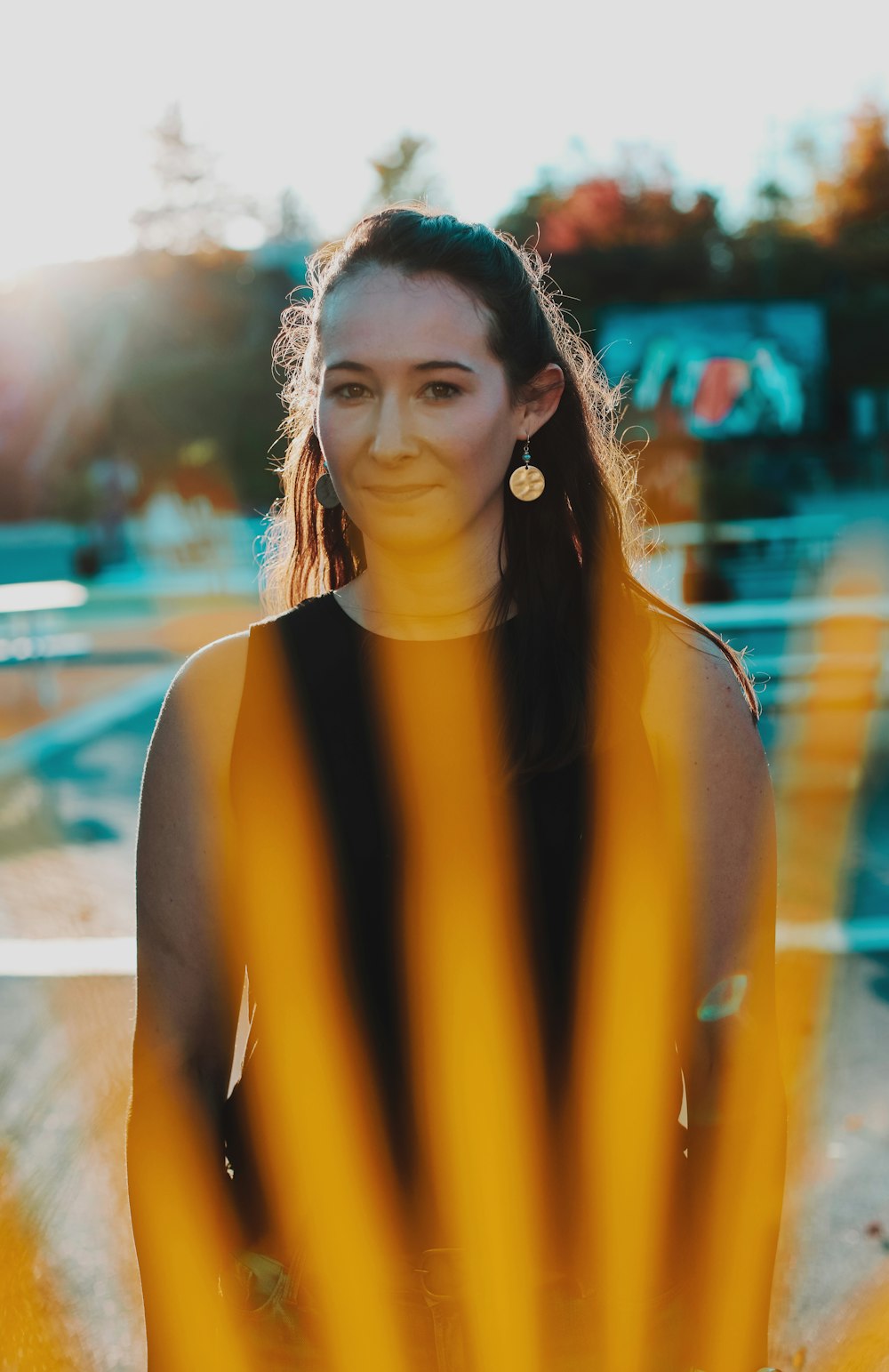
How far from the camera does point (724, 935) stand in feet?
6.02

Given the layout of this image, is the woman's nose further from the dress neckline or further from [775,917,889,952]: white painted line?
[775,917,889,952]: white painted line

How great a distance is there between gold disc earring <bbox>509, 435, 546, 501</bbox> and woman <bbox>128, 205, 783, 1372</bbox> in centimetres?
13

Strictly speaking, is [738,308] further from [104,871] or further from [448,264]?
[448,264]

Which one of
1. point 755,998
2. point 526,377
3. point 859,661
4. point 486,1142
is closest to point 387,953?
point 486,1142

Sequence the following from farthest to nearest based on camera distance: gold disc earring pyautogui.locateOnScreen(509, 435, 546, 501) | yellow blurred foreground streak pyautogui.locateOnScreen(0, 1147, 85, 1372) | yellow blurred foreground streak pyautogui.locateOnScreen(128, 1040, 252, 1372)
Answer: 1. yellow blurred foreground streak pyautogui.locateOnScreen(0, 1147, 85, 1372)
2. gold disc earring pyautogui.locateOnScreen(509, 435, 546, 501)
3. yellow blurred foreground streak pyautogui.locateOnScreen(128, 1040, 252, 1372)

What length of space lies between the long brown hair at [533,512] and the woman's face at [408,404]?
0.12 feet

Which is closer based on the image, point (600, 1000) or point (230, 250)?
point (600, 1000)

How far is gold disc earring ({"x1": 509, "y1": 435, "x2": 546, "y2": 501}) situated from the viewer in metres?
2.01

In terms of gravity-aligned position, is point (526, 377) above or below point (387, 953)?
above

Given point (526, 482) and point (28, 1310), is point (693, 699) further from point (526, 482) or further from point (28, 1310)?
point (28, 1310)

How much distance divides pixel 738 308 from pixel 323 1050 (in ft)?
110

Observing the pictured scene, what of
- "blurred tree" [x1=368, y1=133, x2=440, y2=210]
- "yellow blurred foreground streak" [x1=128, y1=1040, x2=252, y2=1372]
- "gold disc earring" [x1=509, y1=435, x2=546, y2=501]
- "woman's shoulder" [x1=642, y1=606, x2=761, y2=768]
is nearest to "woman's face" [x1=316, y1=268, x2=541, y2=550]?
"gold disc earring" [x1=509, y1=435, x2=546, y2=501]

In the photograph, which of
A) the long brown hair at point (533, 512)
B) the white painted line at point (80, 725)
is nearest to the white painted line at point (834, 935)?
the long brown hair at point (533, 512)

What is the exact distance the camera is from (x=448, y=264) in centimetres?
184
